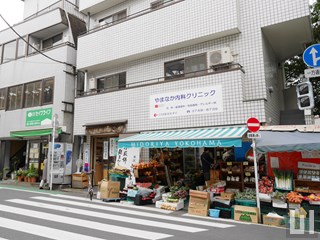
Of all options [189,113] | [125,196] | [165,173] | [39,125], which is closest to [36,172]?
[39,125]

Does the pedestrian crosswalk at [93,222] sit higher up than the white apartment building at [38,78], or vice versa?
the white apartment building at [38,78]

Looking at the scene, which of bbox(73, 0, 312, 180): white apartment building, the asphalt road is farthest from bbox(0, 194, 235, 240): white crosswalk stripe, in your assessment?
bbox(73, 0, 312, 180): white apartment building

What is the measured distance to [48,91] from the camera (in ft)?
57.3

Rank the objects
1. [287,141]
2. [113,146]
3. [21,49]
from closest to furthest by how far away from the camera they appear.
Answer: [287,141] < [113,146] < [21,49]

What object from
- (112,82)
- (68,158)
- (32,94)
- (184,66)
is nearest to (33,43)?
(32,94)

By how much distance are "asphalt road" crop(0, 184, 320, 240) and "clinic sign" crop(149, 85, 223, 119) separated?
4.21 metres

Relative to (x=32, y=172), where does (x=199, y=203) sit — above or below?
below

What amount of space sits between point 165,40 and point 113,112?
15.0 feet

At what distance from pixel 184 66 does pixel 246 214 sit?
7.32 m

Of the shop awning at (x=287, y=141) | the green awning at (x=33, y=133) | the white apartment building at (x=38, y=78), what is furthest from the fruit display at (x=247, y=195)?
the white apartment building at (x=38, y=78)

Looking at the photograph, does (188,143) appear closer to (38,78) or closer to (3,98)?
(38,78)

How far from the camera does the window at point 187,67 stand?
40.1 ft

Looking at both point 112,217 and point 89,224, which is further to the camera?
point 112,217

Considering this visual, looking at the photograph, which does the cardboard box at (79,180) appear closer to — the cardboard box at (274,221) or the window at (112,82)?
the window at (112,82)
